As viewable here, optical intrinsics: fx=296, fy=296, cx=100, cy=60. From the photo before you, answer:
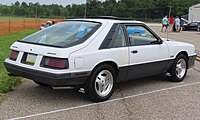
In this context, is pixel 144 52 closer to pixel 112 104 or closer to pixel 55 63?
pixel 112 104

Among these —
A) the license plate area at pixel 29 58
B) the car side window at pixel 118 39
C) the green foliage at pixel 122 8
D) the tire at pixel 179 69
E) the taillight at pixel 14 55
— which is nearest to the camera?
the license plate area at pixel 29 58

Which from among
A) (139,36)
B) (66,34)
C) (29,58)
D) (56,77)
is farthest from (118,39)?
(29,58)

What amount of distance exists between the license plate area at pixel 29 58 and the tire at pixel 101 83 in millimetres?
1026

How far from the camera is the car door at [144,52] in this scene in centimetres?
594

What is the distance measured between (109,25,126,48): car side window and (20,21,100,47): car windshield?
39 cm

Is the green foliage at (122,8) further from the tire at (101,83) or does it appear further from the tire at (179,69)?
the tire at (101,83)

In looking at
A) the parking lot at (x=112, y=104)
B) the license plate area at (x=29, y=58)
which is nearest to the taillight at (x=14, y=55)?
the license plate area at (x=29, y=58)

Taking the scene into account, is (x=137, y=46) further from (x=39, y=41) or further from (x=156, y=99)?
(x=39, y=41)

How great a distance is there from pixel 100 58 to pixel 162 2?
92249 mm

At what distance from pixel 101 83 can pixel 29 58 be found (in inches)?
53.4

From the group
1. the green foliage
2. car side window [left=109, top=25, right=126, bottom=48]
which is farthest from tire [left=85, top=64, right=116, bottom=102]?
the green foliage

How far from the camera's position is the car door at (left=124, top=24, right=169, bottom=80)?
594 cm

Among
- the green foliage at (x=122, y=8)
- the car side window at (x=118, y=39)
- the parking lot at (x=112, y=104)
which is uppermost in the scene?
the green foliage at (x=122, y=8)

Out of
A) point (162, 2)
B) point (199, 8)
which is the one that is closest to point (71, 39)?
point (199, 8)
